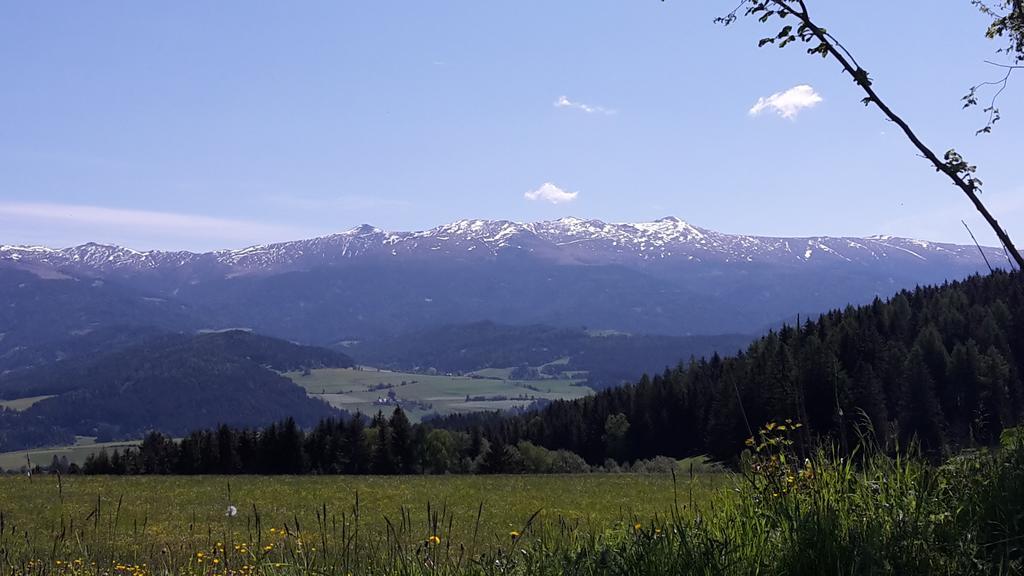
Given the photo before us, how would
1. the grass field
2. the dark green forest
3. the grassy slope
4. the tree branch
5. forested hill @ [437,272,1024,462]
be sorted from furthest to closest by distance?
forested hill @ [437,272,1024,462] → the dark green forest → the grassy slope → the grass field → the tree branch

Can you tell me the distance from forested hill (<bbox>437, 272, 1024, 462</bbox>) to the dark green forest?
0.59ft

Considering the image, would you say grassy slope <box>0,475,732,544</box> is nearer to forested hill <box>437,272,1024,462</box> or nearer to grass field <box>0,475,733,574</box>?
grass field <box>0,475,733,574</box>

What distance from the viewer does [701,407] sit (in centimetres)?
9969

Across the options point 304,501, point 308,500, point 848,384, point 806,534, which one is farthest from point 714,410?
point 806,534

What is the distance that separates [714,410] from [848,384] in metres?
24.6

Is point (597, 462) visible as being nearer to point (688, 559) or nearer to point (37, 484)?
point (37, 484)

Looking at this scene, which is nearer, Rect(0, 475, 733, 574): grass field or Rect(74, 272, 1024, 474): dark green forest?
Rect(0, 475, 733, 574): grass field

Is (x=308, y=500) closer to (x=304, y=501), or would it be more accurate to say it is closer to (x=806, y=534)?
(x=304, y=501)

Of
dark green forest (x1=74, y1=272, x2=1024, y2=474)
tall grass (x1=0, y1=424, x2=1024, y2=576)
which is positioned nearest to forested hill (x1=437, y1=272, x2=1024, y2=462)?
dark green forest (x1=74, y1=272, x2=1024, y2=474)

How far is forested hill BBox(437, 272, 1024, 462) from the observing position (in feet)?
230

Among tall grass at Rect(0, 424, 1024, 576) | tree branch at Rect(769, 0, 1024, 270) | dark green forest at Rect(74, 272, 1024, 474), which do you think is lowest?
dark green forest at Rect(74, 272, 1024, 474)

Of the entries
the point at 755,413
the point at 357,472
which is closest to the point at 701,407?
the point at 755,413

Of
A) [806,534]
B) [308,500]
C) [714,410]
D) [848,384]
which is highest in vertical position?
[806,534]

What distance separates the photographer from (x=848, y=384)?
217 ft
